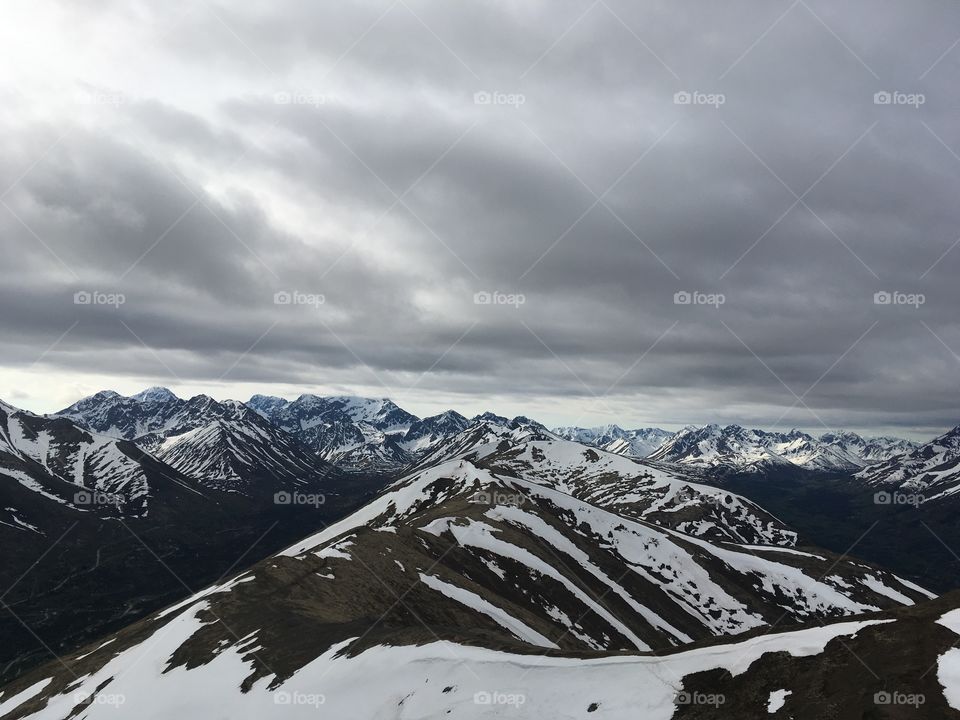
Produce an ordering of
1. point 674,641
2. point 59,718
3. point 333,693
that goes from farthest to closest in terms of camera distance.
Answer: point 674,641, point 59,718, point 333,693

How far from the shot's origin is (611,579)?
550 ft

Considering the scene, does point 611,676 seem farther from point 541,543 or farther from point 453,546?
point 541,543

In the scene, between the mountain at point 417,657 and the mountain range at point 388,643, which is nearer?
the mountain at point 417,657

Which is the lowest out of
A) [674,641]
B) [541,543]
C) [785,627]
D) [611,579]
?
[674,641]

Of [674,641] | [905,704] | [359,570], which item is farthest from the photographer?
[674,641]

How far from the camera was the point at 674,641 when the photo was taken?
477 feet

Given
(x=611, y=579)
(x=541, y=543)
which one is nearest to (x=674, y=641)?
(x=611, y=579)

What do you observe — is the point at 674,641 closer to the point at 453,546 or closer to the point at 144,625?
the point at 453,546

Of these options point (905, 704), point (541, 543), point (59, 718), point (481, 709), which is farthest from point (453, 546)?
point (905, 704)

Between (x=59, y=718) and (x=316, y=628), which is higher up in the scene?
(x=316, y=628)

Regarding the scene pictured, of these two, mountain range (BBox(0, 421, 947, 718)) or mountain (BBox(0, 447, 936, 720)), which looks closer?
mountain (BBox(0, 447, 936, 720))

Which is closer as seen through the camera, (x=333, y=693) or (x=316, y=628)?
(x=333, y=693)

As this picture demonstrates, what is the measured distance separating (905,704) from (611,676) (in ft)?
48.0

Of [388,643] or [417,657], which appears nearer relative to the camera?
[417,657]
